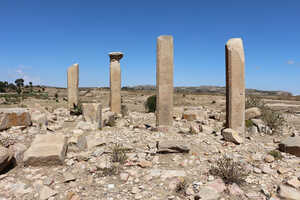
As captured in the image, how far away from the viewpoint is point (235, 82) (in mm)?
5188

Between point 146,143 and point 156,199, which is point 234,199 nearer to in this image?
point 156,199

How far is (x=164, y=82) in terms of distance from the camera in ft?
19.5

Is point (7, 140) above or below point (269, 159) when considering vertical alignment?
above

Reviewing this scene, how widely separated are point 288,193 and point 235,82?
126 inches

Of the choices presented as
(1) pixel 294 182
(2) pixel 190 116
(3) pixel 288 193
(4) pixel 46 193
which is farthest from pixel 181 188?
(2) pixel 190 116

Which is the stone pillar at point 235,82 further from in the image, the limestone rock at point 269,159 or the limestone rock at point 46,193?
the limestone rock at point 46,193

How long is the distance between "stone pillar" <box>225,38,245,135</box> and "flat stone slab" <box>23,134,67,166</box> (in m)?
4.24

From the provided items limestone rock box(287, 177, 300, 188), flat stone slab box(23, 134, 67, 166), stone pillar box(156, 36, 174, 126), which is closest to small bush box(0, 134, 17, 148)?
flat stone slab box(23, 134, 67, 166)

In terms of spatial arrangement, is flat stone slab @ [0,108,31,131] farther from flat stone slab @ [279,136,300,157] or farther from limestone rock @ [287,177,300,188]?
flat stone slab @ [279,136,300,157]

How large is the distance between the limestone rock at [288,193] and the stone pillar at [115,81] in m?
7.57

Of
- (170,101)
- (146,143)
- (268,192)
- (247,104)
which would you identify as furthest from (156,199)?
(247,104)

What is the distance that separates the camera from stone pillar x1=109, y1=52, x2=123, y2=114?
9.38 meters

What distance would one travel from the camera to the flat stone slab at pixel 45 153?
3363mm

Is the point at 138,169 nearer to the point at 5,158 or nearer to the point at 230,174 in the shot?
the point at 230,174
